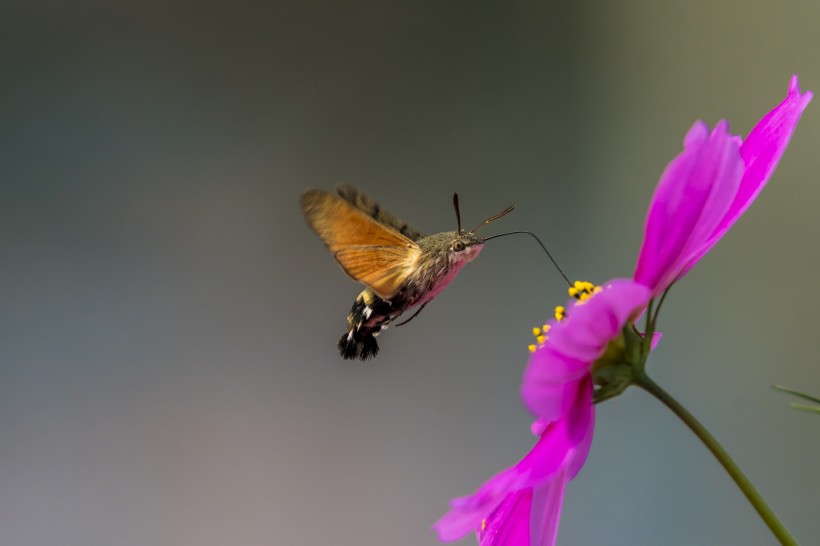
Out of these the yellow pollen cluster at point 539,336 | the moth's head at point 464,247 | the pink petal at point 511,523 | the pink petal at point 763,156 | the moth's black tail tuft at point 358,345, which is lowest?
the pink petal at point 511,523

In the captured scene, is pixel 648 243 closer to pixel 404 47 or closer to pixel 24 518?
pixel 404 47

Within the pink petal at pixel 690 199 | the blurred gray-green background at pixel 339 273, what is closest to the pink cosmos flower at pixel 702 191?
the pink petal at pixel 690 199

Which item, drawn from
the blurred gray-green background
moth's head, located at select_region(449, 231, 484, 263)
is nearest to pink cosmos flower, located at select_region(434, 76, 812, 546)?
moth's head, located at select_region(449, 231, 484, 263)

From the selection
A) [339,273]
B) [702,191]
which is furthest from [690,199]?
[339,273]

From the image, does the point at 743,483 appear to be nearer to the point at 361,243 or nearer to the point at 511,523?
the point at 511,523

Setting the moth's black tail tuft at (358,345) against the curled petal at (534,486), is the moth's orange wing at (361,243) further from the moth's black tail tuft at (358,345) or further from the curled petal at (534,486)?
the curled petal at (534,486)

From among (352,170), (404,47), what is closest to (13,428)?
(352,170)
